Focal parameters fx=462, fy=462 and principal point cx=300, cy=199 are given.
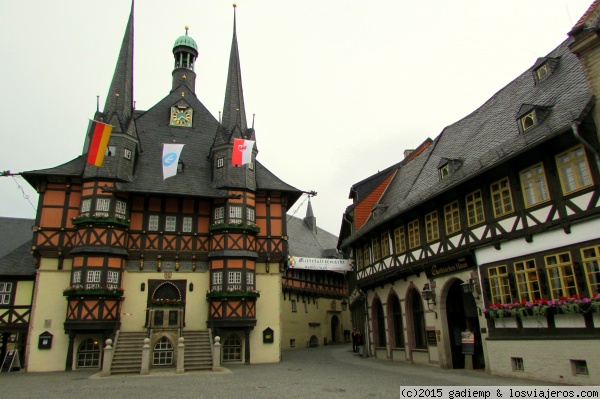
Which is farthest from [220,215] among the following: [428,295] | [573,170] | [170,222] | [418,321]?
[573,170]

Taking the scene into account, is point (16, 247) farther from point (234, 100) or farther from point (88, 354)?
point (234, 100)

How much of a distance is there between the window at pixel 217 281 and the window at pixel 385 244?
8949mm

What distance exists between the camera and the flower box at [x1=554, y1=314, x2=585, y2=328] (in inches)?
502

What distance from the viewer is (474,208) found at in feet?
57.3

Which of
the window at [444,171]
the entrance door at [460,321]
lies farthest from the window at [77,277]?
the window at [444,171]

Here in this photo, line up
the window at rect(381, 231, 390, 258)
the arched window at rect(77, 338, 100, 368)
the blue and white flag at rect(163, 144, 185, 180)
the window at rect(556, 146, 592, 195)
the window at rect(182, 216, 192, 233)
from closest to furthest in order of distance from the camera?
the window at rect(556, 146, 592, 195) → the arched window at rect(77, 338, 100, 368) → the window at rect(381, 231, 390, 258) → the blue and white flag at rect(163, 144, 185, 180) → the window at rect(182, 216, 192, 233)

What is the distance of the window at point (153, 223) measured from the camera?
87.1ft

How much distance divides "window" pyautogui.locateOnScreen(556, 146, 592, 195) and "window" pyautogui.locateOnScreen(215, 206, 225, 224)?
17.9 m

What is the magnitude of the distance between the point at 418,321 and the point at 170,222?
1477 centimetres

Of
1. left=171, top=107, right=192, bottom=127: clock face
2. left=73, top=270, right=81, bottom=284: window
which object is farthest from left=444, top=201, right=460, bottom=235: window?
left=171, top=107, right=192, bottom=127: clock face

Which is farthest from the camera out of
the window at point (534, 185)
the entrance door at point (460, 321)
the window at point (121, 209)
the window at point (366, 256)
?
the window at point (366, 256)

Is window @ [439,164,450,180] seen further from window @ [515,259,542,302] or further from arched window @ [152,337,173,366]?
arched window @ [152,337,173,366]

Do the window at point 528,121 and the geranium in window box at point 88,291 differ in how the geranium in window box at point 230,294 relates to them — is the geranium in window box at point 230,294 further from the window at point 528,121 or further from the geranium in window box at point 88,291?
the window at point 528,121

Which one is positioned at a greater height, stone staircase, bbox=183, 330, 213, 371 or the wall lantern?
the wall lantern
